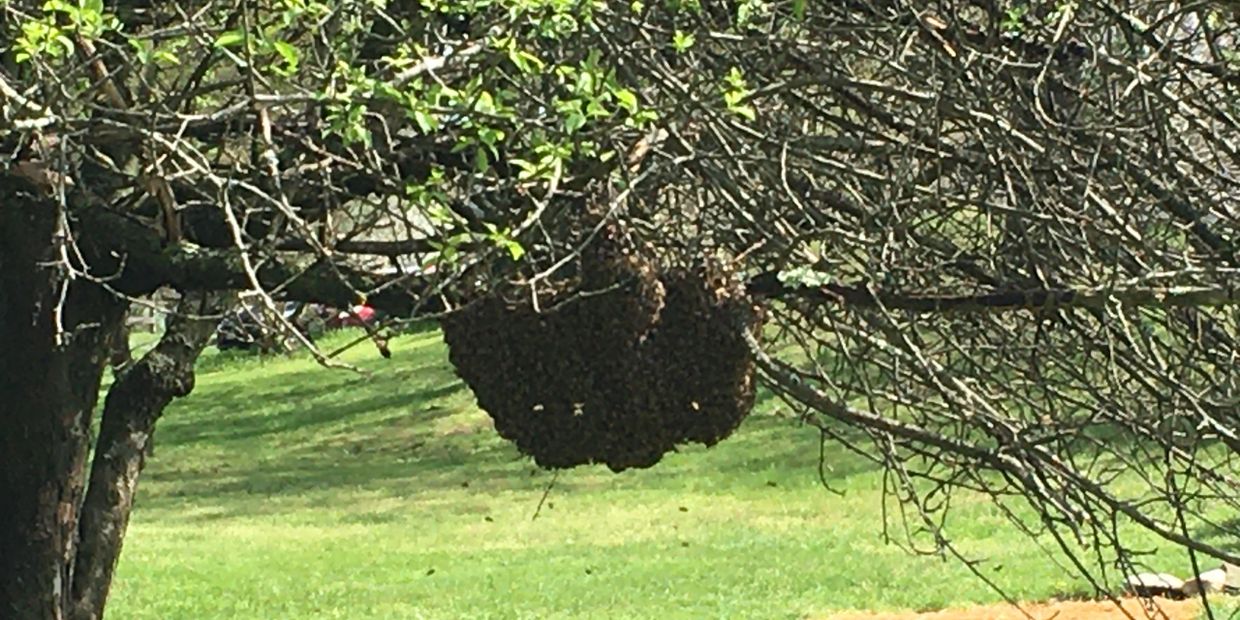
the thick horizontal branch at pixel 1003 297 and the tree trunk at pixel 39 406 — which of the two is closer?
the thick horizontal branch at pixel 1003 297

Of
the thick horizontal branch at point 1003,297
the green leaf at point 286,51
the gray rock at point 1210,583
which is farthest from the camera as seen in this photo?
the gray rock at point 1210,583

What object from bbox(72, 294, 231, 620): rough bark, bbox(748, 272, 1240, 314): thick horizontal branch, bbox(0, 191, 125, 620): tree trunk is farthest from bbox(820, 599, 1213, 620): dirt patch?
bbox(748, 272, 1240, 314): thick horizontal branch

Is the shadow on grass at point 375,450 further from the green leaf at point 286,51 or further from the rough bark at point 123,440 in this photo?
the green leaf at point 286,51

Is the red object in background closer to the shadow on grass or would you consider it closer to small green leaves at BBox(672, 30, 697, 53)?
small green leaves at BBox(672, 30, 697, 53)

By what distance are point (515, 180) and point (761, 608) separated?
8.81 meters

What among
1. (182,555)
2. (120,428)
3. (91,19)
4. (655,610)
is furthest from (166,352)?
(182,555)

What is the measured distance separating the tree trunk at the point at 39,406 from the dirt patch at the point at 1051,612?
594cm

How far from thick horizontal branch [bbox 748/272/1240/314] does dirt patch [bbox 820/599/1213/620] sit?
21.4 ft

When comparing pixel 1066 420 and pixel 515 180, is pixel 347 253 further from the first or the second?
pixel 1066 420

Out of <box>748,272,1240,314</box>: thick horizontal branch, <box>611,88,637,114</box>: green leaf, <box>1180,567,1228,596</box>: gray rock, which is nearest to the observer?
<box>611,88,637,114</box>: green leaf

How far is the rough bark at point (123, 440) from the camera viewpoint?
26.2 ft

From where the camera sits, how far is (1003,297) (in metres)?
4.85

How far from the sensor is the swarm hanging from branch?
4742 millimetres

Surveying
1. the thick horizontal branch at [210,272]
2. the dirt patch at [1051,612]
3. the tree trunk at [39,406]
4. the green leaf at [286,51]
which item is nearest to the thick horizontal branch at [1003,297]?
the thick horizontal branch at [210,272]
